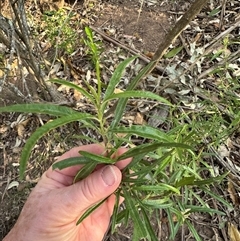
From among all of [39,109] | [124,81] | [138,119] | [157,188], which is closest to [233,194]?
[138,119]

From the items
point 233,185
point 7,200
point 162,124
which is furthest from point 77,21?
point 233,185

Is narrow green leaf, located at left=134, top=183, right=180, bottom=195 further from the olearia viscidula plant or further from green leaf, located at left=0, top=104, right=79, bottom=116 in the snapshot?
green leaf, located at left=0, top=104, right=79, bottom=116

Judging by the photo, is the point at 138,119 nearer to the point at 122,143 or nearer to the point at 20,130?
the point at 20,130

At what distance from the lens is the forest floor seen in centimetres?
228

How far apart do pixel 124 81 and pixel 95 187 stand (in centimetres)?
134

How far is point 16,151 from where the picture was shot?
2469 mm

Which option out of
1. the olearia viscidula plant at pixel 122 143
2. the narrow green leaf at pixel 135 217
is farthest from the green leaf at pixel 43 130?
the narrow green leaf at pixel 135 217

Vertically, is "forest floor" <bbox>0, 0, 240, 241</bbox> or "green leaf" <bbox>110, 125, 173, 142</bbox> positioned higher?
"green leaf" <bbox>110, 125, 173, 142</bbox>

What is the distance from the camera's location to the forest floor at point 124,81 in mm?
2279

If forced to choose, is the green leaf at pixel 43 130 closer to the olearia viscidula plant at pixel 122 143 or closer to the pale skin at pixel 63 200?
the olearia viscidula plant at pixel 122 143

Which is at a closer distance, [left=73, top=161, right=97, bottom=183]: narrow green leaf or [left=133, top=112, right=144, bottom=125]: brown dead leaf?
[left=73, top=161, right=97, bottom=183]: narrow green leaf

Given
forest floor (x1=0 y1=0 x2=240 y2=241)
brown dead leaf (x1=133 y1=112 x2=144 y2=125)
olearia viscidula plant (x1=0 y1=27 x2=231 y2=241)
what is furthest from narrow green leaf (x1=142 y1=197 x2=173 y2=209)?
brown dead leaf (x1=133 y1=112 x2=144 y2=125)

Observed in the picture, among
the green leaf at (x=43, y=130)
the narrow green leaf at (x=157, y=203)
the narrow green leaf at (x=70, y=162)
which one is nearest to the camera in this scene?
the green leaf at (x=43, y=130)

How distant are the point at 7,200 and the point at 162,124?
3.38ft
